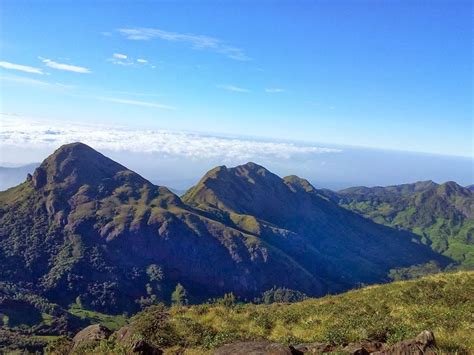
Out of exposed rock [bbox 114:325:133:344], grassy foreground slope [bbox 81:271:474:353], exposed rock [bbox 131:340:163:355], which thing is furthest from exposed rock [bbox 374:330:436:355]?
exposed rock [bbox 114:325:133:344]

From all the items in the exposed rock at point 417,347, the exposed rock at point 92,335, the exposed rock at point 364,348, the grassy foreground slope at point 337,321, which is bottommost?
the exposed rock at point 92,335

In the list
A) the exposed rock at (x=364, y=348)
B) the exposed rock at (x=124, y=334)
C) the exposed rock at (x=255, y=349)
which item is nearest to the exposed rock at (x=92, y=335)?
the exposed rock at (x=124, y=334)

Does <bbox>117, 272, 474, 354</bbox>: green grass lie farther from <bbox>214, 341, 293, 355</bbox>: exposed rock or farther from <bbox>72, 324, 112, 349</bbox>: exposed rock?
<bbox>214, 341, 293, 355</bbox>: exposed rock

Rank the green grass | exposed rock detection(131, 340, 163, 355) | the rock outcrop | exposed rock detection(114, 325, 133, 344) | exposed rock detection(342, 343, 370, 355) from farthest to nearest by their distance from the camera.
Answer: exposed rock detection(114, 325, 133, 344)
the green grass
exposed rock detection(131, 340, 163, 355)
exposed rock detection(342, 343, 370, 355)
the rock outcrop

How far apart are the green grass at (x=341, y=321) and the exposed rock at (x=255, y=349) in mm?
2595

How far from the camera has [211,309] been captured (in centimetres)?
3284

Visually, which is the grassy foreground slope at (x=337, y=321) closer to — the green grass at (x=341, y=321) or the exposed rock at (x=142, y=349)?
the green grass at (x=341, y=321)

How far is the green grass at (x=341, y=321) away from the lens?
2169 cm

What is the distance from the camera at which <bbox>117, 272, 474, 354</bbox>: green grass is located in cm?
2169

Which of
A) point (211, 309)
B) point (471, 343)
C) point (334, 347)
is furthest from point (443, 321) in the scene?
point (211, 309)

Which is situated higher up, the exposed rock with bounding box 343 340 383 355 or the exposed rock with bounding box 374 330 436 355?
the exposed rock with bounding box 374 330 436 355

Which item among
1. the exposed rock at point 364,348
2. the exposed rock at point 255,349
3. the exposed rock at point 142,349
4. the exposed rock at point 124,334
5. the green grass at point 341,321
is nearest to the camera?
the exposed rock at point 364,348

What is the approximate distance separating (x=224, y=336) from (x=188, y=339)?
8.04 feet

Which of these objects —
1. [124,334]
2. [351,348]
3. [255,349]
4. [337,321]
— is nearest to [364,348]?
[351,348]
